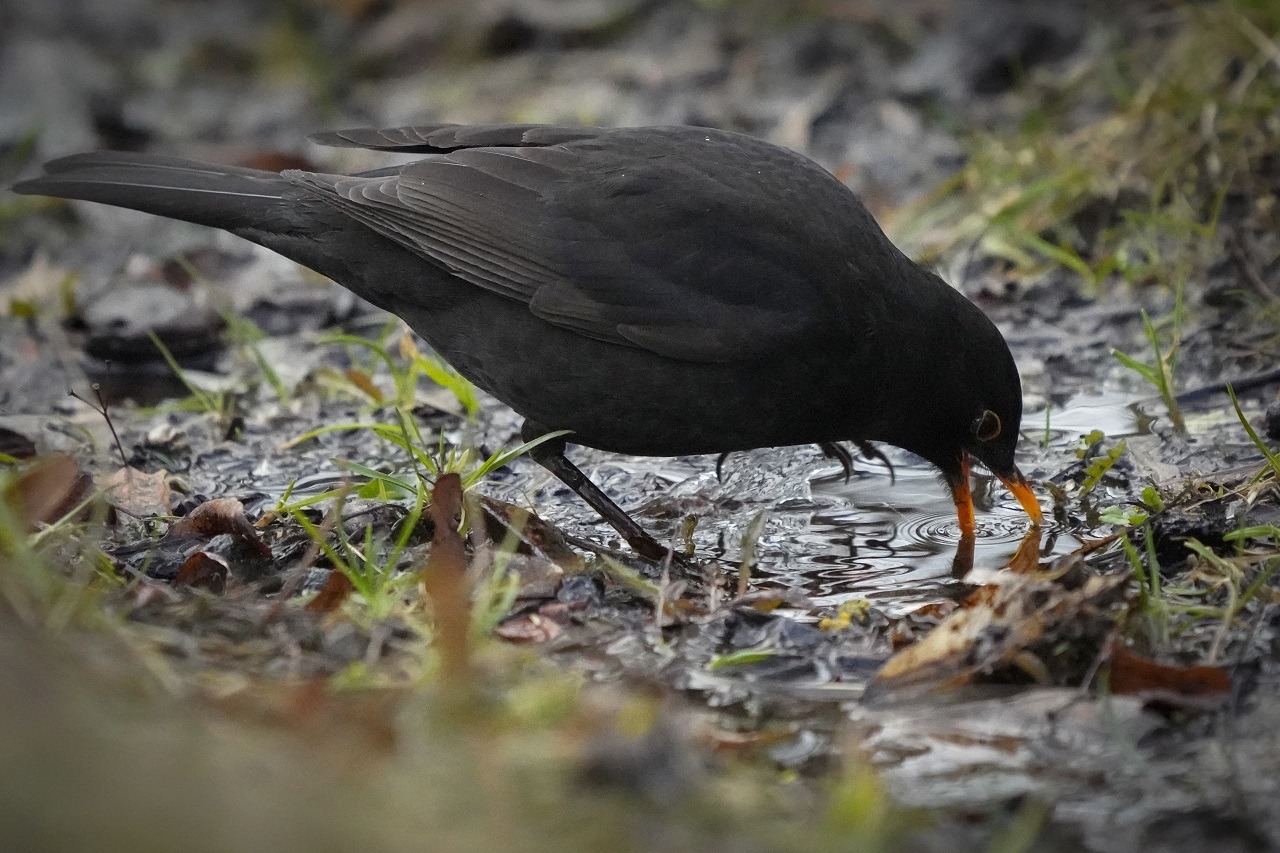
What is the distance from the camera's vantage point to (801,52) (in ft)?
32.0

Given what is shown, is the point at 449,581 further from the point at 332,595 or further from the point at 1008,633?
the point at 1008,633

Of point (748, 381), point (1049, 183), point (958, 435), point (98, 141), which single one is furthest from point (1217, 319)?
point (98, 141)

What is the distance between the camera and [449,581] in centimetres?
351

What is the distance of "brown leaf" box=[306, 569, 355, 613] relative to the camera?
3.75m

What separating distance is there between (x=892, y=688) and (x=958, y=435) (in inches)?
63.0

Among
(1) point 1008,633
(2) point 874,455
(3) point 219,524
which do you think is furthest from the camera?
(2) point 874,455

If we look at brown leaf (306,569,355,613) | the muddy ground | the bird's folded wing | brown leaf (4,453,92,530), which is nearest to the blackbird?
the bird's folded wing

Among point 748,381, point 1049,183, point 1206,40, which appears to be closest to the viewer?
point 748,381

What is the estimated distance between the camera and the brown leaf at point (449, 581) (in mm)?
3037

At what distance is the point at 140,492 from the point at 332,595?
1424mm

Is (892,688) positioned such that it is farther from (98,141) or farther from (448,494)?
(98,141)

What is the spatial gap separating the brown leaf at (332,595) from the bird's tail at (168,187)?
6.06 ft

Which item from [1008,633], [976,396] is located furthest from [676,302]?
[1008,633]

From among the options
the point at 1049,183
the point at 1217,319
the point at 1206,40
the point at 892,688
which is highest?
the point at 1206,40
